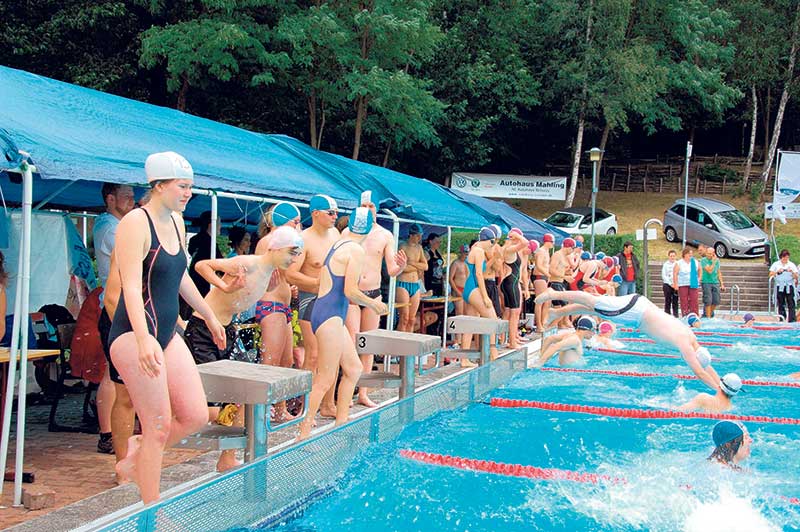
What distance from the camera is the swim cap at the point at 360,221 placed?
607cm

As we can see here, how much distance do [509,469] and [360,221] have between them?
7.12 ft

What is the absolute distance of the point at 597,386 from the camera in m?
9.95

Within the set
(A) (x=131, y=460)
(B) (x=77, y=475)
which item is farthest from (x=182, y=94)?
(A) (x=131, y=460)

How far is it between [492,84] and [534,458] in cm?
2922

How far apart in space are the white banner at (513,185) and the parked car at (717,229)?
4.58 meters

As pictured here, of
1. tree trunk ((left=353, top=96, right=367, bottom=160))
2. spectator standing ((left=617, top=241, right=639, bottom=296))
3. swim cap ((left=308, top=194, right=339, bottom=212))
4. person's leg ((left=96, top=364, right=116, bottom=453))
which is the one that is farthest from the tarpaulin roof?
tree trunk ((left=353, top=96, right=367, bottom=160))

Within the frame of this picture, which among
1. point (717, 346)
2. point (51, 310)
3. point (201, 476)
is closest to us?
point (201, 476)

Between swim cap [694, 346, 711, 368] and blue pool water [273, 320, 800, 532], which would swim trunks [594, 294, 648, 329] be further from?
blue pool water [273, 320, 800, 532]

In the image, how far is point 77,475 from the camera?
A: 4809 millimetres

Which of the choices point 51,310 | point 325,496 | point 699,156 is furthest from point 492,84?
point 325,496

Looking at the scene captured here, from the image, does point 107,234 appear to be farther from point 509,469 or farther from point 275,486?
point 509,469

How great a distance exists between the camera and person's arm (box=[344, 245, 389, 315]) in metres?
5.48

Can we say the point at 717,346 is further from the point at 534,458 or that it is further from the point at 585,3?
the point at 585,3

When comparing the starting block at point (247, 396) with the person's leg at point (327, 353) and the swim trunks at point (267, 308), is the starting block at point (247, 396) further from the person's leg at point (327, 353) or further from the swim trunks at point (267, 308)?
the swim trunks at point (267, 308)
